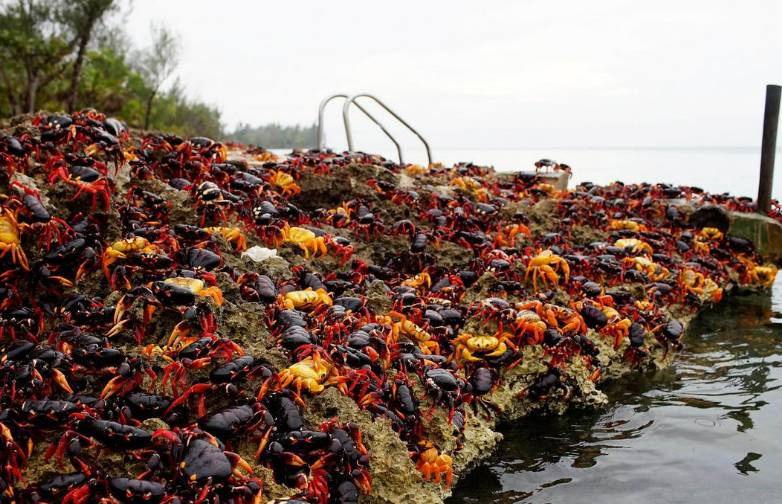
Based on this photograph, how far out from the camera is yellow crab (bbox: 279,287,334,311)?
18.9 ft

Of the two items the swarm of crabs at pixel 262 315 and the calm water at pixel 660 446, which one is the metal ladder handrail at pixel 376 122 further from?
the calm water at pixel 660 446

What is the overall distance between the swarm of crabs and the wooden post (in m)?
4.31

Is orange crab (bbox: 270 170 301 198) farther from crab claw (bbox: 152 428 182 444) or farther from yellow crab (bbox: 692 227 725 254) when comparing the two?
yellow crab (bbox: 692 227 725 254)

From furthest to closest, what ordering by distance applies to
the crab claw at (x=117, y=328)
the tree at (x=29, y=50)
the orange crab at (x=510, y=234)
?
the tree at (x=29, y=50) < the orange crab at (x=510, y=234) < the crab claw at (x=117, y=328)

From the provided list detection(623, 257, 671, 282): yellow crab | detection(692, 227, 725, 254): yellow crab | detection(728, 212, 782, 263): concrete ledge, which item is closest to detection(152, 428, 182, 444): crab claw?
detection(623, 257, 671, 282): yellow crab

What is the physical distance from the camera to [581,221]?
38.0 ft

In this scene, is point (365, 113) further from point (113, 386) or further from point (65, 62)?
point (65, 62)

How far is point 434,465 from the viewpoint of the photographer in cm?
484

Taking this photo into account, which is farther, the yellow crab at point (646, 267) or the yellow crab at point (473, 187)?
the yellow crab at point (473, 187)

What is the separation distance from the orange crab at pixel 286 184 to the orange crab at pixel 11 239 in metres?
4.65

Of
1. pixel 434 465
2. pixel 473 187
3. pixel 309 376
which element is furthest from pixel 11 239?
pixel 473 187

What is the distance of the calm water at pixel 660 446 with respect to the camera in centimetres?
508

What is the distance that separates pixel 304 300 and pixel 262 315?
61 centimetres

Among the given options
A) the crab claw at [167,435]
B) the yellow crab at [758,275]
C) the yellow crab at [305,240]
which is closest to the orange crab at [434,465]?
the crab claw at [167,435]
